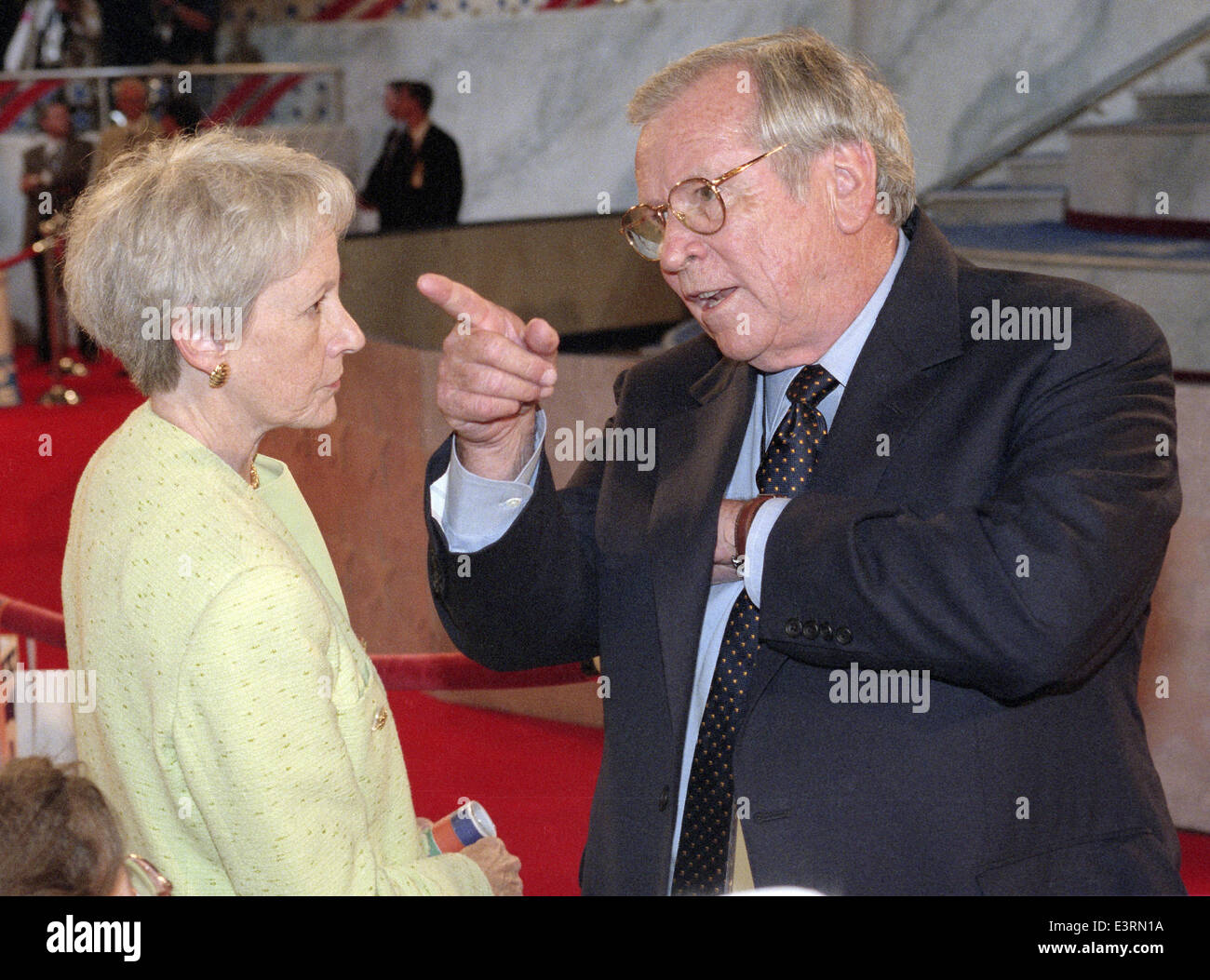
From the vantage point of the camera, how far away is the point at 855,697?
1.58 m

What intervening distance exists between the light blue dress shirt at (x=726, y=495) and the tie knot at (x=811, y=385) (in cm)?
1

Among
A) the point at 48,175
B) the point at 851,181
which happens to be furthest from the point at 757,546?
the point at 48,175

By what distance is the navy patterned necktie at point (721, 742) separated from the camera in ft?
5.42

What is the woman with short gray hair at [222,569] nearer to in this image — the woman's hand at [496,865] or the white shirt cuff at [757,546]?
the woman's hand at [496,865]

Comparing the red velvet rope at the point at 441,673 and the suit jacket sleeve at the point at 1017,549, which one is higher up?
the suit jacket sleeve at the point at 1017,549

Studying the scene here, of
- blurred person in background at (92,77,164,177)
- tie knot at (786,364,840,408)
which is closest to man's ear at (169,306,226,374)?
tie knot at (786,364,840,408)

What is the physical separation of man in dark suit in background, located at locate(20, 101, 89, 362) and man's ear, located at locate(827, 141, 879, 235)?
7636 mm

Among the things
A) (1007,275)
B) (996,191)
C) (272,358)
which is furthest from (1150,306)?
(272,358)

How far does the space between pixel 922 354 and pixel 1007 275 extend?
0.19 metres

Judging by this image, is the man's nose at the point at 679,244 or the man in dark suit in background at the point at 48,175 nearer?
the man's nose at the point at 679,244

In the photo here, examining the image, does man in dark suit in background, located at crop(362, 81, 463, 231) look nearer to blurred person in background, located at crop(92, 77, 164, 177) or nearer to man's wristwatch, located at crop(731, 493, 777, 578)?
blurred person in background, located at crop(92, 77, 164, 177)

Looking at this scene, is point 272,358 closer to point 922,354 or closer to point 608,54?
point 922,354

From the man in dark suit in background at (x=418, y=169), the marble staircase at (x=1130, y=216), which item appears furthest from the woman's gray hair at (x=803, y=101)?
the man in dark suit in background at (x=418, y=169)

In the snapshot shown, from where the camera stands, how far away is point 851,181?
1712 millimetres
